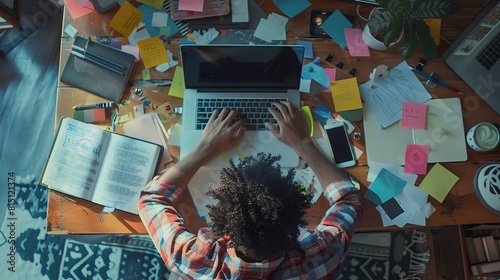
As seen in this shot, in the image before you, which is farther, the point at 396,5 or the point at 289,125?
the point at 289,125

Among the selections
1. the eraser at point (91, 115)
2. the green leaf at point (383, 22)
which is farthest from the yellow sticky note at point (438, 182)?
the eraser at point (91, 115)

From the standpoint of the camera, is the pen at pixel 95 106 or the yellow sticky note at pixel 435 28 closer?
the pen at pixel 95 106

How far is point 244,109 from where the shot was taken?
1.27 m

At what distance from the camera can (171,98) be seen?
1.29 metres

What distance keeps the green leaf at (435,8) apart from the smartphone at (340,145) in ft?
1.31

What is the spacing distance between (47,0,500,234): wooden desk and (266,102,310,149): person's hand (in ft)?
0.24

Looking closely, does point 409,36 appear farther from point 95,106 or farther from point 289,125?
point 95,106

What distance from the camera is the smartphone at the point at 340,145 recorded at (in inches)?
49.1

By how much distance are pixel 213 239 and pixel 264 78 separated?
0.51m

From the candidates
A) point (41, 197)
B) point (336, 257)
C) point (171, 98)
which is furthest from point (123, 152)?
point (41, 197)

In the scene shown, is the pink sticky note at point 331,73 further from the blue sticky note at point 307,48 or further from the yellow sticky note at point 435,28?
the yellow sticky note at point 435,28

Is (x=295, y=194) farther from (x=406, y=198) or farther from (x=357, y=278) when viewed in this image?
(x=357, y=278)

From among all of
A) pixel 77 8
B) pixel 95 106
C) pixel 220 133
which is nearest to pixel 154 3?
pixel 77 8

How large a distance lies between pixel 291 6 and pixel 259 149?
1.70 ft
